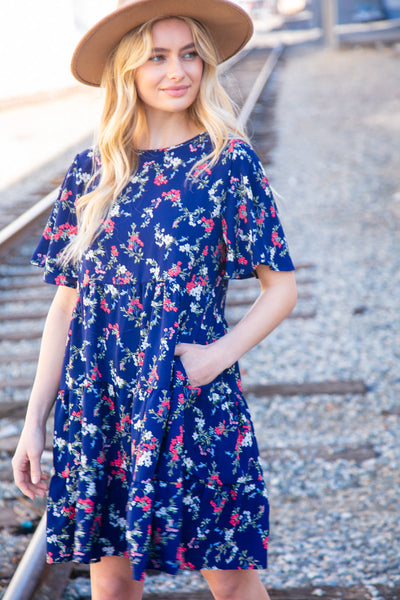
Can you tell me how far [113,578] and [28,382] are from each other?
2.67m

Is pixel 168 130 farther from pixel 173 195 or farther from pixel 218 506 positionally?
pixel 218 506

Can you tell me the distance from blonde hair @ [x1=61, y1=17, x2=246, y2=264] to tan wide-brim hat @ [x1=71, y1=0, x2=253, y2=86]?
0.09 feet

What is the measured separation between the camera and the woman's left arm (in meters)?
1.73

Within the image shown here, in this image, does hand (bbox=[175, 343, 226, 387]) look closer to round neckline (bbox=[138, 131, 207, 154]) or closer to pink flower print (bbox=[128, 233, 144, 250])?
pink flower print (bbox=[128, 233, 144, 250])

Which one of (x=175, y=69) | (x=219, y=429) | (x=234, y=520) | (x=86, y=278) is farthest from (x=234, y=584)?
(x=175, y=69)

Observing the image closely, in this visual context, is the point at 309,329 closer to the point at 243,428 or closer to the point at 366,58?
the point at 243,428

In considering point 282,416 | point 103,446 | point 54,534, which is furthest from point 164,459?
point 282,416

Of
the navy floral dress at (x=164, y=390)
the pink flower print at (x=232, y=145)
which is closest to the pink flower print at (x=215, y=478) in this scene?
the navy floral dress at (x=164, y=390)

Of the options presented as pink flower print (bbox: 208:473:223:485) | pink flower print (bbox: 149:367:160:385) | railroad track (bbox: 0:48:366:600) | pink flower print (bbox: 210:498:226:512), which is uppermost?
pink flower print (bbox: 149:367:160:385)

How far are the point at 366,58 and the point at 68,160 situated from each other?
502 inches

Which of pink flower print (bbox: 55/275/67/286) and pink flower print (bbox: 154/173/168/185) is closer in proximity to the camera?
pink flower print (bbox: 154/173/168/185)

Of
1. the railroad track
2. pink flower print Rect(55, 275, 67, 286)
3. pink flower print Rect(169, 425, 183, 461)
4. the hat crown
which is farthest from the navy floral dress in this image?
the railroad track

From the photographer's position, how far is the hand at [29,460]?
1.93 meters

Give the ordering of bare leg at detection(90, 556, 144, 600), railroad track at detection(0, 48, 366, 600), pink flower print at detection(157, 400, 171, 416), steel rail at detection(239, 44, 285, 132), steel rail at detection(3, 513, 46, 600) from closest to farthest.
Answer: pink flower print at detection(157, 400, 171, 416)
bare leg at detection(90, 556, 144, 600)
steel rail at detection(3, 513, 46, 600)
railroad track at detection(0, 48, 366, 600)
steel rail at detection(239, 44, 285, 132)
